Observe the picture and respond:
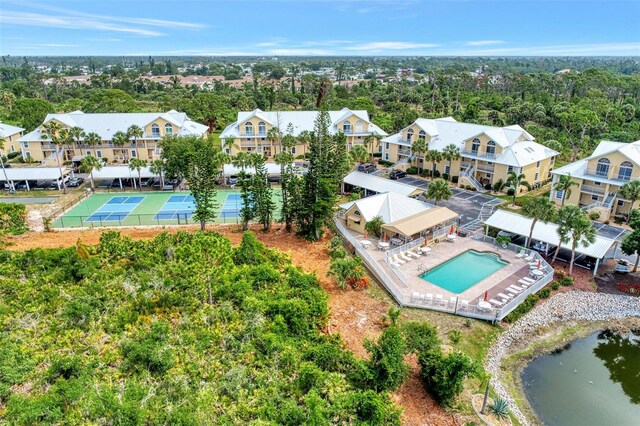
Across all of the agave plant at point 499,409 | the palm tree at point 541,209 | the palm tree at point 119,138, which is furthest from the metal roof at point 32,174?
the agave plant at point 499,409

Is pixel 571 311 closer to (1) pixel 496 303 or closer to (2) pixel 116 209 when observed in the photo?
(1) pixel 496 303

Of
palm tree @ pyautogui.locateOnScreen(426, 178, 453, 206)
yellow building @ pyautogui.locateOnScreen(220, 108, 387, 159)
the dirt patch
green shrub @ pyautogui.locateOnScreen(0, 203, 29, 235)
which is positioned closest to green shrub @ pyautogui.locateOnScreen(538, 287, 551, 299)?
the dirt patch

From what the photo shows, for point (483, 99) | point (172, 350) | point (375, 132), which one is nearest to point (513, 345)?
point (172, 350)

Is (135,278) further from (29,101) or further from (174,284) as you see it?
(29,101)

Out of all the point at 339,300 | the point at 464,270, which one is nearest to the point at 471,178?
the point at 464,270

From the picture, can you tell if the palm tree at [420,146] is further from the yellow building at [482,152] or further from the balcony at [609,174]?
the balcony at [609,174]

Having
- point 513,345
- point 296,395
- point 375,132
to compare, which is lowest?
point 513,345
